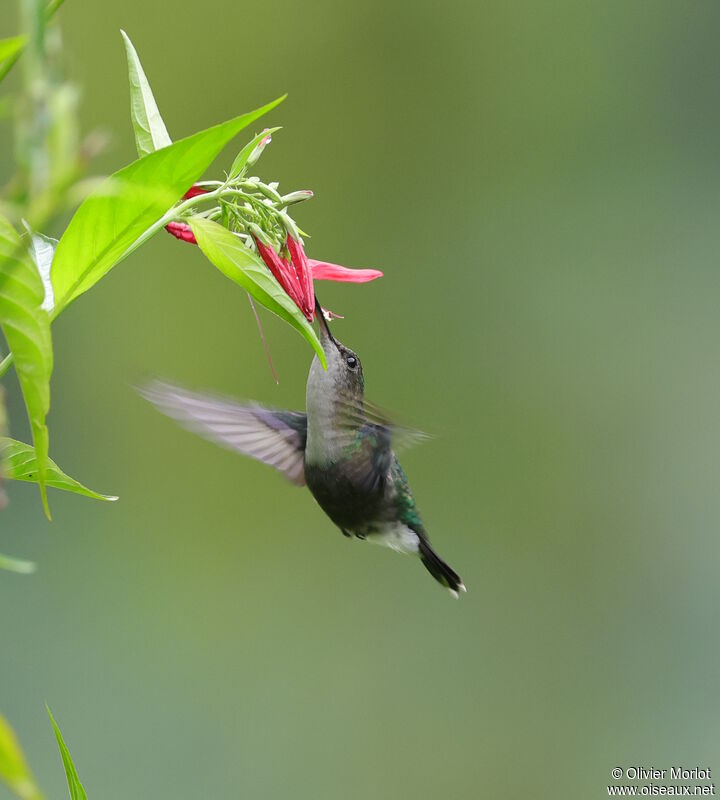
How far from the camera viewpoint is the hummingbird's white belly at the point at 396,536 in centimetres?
140

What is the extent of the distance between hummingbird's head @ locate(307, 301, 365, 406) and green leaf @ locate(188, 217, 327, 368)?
46cm

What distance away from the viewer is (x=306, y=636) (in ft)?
10.5

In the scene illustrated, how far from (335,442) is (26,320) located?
Result: 2.71 ft

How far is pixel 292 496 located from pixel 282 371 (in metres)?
0.41

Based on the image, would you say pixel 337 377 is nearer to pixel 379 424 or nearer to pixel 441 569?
pixel 379 424

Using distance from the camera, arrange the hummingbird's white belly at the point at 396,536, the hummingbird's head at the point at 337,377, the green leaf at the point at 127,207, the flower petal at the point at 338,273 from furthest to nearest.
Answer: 1. the hummingbird's white belly at the point at 396,536
2. the hummingbird's head at the point at 337,377
3. the flower petal at the point at 338,273
4. the green leaf at the point at 127,207

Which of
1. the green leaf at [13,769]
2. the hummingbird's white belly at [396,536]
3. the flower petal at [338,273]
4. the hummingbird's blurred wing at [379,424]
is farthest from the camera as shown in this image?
the hummingbird's white belly at [396,536]

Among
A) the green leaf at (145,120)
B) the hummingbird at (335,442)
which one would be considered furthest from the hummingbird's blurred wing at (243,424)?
the green leaf at (145,120)

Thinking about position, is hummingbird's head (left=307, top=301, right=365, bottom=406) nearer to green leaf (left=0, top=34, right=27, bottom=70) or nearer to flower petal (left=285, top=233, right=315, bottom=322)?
flower petal (left=285, top=233, right=315, bottom=322)

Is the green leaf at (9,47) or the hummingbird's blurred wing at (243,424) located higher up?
the green leaf at (9,47)

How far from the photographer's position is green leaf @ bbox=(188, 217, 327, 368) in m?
0.70

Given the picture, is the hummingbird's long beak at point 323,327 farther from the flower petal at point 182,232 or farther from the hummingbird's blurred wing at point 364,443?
the flower petal at point 182,232

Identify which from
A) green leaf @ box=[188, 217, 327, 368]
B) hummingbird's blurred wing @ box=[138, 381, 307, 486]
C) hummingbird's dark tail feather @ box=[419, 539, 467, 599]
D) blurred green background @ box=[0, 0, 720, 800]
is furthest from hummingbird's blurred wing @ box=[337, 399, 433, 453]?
blurred green background @ box=[0, 0, 720, 800]

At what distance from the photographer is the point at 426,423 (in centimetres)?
290
